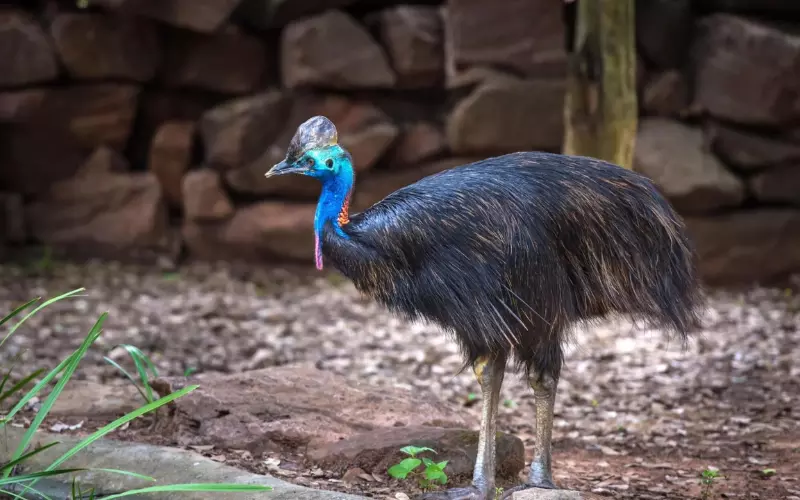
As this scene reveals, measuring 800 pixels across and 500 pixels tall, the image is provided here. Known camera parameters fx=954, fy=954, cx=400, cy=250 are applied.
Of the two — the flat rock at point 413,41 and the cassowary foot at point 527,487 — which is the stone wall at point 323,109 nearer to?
the flat rock at point 413,41

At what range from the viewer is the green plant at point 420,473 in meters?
3.04

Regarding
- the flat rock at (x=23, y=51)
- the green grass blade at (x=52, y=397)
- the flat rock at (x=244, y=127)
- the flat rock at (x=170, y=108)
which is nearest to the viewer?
the green grass blade at (x=52, y=397)

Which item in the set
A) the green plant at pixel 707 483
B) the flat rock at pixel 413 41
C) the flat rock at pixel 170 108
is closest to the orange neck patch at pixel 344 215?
the green plant at pixel 707 483

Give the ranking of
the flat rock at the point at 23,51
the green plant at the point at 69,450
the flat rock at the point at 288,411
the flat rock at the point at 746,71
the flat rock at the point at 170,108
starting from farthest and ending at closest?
the flat rock at the point at 170,108 → the flat rock at the point at 23,51 → the flat rock at the point at 746,71 → the flat rock at the point at 288,411 → the green plant at the point at 69,450

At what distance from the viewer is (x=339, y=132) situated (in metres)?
7.24

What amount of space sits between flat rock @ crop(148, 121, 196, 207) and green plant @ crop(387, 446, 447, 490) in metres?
4.79

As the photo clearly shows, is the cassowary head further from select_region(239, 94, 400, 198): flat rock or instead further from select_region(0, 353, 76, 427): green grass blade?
select_region(239, 94, 400, 198): flat rock

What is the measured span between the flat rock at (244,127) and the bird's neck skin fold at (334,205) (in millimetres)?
4430

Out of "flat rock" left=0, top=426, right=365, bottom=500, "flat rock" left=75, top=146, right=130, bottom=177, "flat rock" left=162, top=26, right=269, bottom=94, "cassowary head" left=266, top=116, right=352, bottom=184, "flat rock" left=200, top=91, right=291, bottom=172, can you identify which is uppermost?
"flat rock" left=162, top=26, right=269, bottom=94

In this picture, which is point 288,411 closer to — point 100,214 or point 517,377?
point 517,377

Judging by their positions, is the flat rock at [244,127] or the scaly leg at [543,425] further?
the flat rock at [244,127]

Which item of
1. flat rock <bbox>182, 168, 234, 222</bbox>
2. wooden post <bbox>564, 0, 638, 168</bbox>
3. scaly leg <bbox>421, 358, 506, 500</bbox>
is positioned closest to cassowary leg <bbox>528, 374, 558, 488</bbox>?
scaly leg <bbox>421, 358, 506, 500</bbox>

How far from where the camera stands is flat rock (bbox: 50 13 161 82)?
7020 mm

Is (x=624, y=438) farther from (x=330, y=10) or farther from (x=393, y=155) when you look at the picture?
(x=330, y=10)
